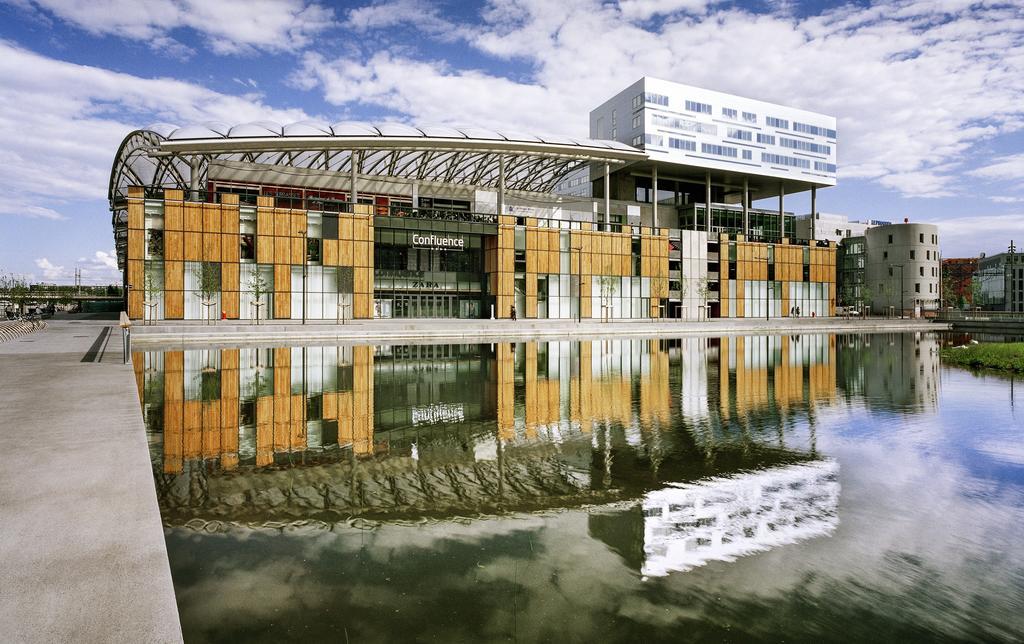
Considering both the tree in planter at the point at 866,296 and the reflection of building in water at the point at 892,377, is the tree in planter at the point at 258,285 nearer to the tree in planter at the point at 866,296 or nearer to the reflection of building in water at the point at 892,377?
the reflection of building in water at the point at 892,377

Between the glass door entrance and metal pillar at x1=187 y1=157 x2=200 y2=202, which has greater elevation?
metal pillar at x1=187 y1=157 x2=200 y2=202

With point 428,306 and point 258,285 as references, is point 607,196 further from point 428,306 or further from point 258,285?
point 258,285

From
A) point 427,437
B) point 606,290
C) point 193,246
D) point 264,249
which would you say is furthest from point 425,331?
point 606,290

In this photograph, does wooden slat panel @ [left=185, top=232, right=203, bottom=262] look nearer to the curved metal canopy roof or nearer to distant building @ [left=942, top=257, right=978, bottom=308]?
the curved metal canopy roof

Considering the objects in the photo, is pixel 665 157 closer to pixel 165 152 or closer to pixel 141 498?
pixel 165 152

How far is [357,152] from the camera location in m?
60.8

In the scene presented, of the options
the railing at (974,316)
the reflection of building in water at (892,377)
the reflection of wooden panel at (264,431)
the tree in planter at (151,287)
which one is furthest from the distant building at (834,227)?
the reflection of wooden panel at (264,431)

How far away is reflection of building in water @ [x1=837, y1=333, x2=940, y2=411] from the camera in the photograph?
16.8 metres

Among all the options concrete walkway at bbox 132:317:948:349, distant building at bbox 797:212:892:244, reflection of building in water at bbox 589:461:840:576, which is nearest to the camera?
reflection of building in water at bbox 589:461:840:576

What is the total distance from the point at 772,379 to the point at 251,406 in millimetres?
17021

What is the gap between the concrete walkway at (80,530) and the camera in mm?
3760

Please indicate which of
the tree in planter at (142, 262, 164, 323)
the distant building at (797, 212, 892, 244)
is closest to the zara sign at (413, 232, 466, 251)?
the tree in planter at (142, 262, 164, 323)

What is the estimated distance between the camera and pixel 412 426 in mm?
12695

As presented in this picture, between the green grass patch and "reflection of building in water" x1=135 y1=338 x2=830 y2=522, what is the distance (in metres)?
11.7
